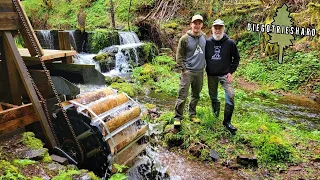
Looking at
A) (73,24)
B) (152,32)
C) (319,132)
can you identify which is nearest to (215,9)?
(152,32)

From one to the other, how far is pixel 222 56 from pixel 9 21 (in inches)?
164

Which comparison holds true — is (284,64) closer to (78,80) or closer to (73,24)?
(78,80)

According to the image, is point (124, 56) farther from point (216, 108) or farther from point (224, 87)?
point (224, 87)

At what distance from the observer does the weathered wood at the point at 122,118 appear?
16.5 feet

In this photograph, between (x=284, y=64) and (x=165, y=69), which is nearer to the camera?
(x=284, y=64)

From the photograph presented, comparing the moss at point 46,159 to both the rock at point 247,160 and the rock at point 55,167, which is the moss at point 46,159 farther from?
the rock at point 247,160

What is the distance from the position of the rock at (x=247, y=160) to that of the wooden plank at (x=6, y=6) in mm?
4910

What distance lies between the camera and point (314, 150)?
622 centimetres

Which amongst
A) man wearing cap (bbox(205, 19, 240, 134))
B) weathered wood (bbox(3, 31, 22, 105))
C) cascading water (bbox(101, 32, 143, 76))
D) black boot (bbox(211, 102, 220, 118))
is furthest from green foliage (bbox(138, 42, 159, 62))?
weathered wood (bbox(3, 31, 22, 105))

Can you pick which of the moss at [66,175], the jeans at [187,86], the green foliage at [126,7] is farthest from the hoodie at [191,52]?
the green foliage at [126,7]

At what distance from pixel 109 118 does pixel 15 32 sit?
217 centimetres

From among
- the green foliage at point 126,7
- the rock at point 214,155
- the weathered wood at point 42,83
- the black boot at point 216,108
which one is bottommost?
the rock at point 214,155

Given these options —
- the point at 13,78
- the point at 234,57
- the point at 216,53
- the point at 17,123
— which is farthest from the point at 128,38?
the point at 17,123

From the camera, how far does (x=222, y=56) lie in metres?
6.47
